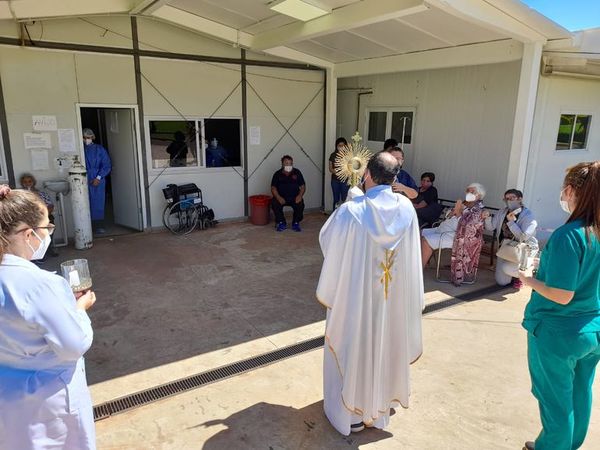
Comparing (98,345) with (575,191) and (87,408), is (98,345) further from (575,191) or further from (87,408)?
(575,191)

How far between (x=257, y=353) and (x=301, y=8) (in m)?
3.96

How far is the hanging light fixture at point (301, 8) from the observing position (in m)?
4.93

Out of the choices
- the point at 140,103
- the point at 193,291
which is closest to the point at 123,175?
the point at 140,103

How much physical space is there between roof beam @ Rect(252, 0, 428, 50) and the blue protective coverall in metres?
2.84

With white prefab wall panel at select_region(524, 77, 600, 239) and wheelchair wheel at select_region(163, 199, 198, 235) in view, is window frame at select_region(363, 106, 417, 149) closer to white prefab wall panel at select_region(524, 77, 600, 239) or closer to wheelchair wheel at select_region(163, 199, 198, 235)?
white prefab wall panel at select_region(524, 77, 600, 239)

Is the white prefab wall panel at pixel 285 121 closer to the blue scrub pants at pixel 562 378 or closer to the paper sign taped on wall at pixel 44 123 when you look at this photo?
the paper sign taped on wall at pixel 44 123

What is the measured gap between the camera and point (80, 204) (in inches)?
229

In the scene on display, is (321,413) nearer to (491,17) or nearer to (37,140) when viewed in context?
(491,17)

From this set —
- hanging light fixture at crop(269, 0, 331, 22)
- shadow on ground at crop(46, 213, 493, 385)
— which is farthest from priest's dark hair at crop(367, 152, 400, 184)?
hanging light fixture at crop(269, 0, 331, 22)

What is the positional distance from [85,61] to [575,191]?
602 centimetres

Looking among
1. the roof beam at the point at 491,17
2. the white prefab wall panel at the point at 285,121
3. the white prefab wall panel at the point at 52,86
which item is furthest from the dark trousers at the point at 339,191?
the white prefab wall panel at the point at 52,86

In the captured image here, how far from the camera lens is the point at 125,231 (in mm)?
6871

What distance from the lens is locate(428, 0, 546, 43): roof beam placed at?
13.2ft

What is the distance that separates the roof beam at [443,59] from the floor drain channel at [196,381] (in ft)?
13.0
